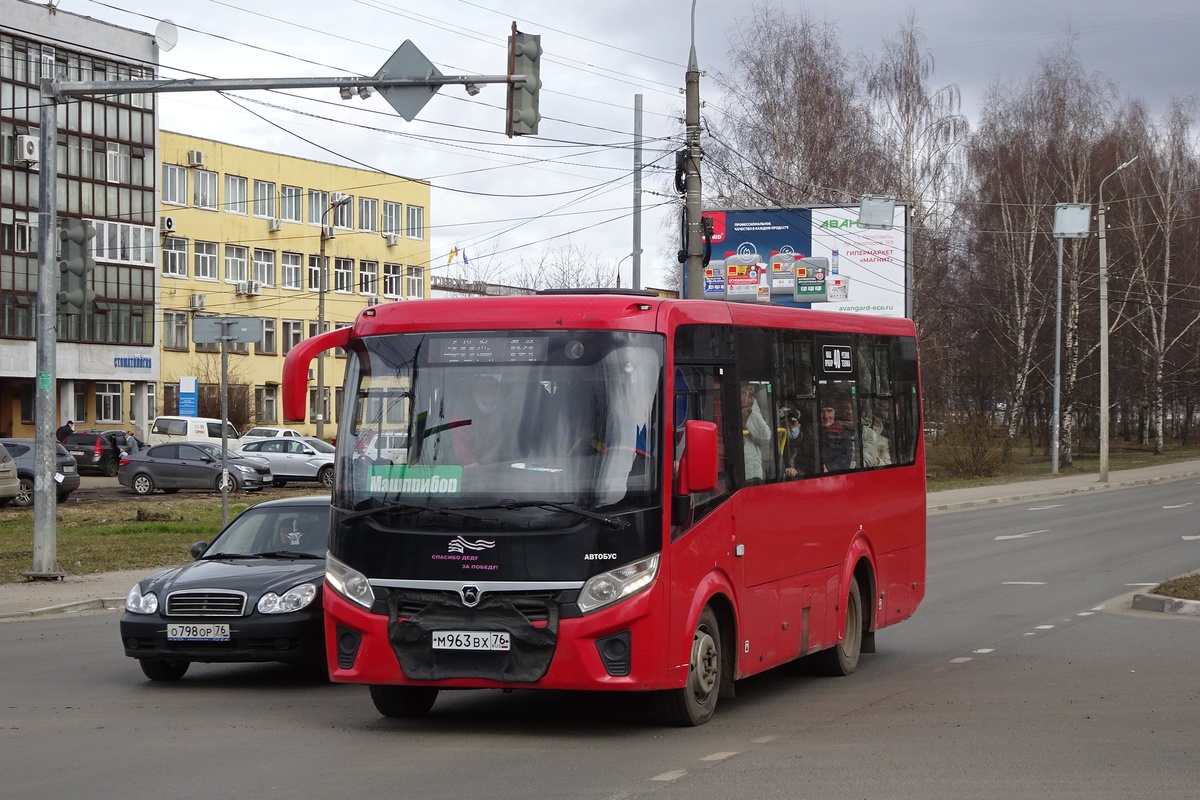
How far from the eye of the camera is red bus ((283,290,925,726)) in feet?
28.6

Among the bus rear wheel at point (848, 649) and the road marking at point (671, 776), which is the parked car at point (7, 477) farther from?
the road marking at point (671, 776)

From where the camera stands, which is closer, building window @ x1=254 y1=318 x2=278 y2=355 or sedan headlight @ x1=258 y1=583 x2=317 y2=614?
sedan headlight @ x1=258 y1=583 x2=317 y2=614

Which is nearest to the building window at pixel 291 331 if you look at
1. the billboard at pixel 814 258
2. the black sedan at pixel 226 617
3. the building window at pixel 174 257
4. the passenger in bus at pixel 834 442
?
the building window at pixel 174 257

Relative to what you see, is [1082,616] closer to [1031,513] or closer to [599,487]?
[599,487]

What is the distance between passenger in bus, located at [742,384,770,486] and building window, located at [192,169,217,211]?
232 ft

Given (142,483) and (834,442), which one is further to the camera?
(142,483)

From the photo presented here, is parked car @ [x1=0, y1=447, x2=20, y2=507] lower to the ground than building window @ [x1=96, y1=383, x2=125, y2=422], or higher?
lower

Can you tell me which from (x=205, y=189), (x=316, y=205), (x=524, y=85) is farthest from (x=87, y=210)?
(x=524, y=85)

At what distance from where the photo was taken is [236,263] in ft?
263

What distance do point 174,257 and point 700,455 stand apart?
71.3 meters

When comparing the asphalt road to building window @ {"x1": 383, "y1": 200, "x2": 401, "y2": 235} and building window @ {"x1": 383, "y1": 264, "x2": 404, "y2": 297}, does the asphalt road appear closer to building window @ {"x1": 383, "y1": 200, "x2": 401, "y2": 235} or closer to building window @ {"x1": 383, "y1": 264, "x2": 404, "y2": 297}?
building window @ {"x1": 383, "y1": 264, "x2": 404, "y2": 297}

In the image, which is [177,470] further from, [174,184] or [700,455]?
[174,184]

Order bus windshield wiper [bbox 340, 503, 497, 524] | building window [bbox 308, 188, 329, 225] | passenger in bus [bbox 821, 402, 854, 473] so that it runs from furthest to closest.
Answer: building window [bbox 308, 188, 329, 225]
passenger in bus [bbox 821, 402, 854, 473]
bus windshield wiper [bbox 340, 503, 497, 524]

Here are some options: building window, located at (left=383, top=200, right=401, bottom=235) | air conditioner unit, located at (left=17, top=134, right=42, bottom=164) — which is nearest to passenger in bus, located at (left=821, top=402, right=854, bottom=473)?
air conditioner unit, located at (left=17, top=134, right=42, bottom=164)
